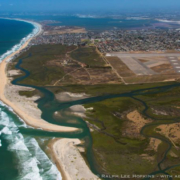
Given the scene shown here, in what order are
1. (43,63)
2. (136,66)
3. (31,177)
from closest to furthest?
(31,177) → (136,66) → (43,63)

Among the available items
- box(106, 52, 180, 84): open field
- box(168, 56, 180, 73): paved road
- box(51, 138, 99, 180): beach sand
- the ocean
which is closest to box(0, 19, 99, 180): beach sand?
box(51, 138, 99, 180): beach sand

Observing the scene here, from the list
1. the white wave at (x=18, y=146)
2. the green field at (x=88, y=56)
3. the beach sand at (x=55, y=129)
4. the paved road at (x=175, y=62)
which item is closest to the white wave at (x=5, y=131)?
the beach sand at (x=55, y=129)

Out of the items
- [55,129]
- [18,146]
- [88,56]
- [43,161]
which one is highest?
[88,56]

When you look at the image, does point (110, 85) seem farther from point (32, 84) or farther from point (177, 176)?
point (177, 176)

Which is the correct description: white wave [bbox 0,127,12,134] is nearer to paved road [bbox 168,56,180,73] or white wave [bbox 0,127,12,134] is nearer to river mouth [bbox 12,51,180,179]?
river mouth [bbox 12,51,180,179]

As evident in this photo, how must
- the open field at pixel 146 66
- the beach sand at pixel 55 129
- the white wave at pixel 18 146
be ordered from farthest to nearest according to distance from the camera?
the open field at pixel 146 66, the white wave at pixel 18 146, the beach sand at pixel 55 129

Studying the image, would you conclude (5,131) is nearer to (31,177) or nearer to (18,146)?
(18,146)

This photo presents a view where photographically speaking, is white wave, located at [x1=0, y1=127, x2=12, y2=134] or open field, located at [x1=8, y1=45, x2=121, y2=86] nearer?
white wave, located at [x1=0, y1=127, x2=12, y2=134]

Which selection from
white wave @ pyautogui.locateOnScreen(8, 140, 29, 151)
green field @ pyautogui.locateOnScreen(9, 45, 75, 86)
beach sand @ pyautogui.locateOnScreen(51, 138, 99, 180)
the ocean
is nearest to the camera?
beach sand @ pyautogui.locateOnScreen(51, 138, 99, 180)

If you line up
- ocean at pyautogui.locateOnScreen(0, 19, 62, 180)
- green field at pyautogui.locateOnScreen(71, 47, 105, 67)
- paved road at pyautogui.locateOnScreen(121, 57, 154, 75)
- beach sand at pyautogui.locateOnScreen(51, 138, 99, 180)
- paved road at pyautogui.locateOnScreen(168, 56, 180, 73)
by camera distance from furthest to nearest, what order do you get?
green field at pyautogui.locateOnScreen(71, 47, 105, 67), paved road at pyautogui.locateOnScreen(168, 56, 180, 73), paved road at pyautogui.locateOnScreen(121, 57, 154, 75), ocean at pyautogui.locateOnScreen(0, 19, 62, 180), beach sand at pyautogui.locateOnScreen(51, 138, 99, 180)

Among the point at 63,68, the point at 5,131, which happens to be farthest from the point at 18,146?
the point at 63,68

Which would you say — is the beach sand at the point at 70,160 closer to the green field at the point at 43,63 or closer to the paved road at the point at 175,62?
the green field at the point at 43,63
